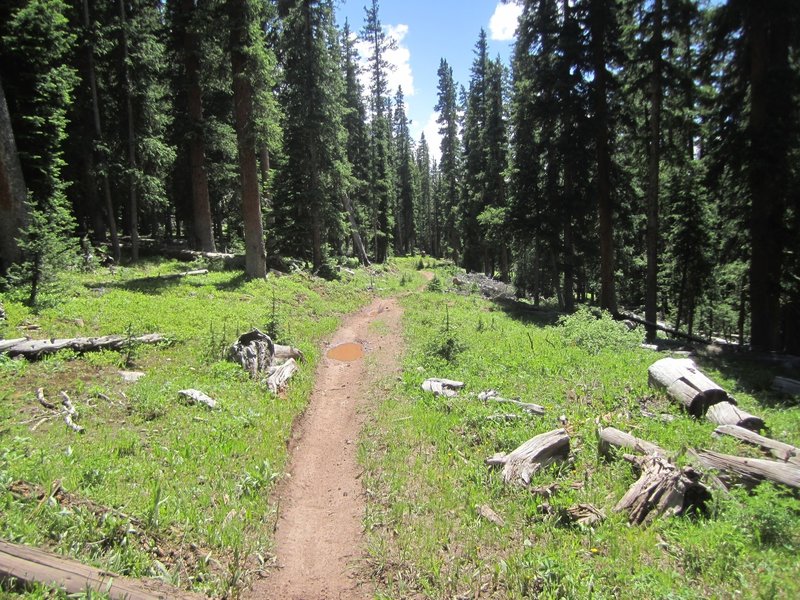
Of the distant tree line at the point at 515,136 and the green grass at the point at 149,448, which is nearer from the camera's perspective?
the green grass at the point at 149,448

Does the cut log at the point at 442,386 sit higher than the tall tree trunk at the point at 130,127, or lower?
lower

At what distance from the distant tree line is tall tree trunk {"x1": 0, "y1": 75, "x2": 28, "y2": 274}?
4 centimetres

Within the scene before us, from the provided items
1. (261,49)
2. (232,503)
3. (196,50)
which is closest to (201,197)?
(196,50)

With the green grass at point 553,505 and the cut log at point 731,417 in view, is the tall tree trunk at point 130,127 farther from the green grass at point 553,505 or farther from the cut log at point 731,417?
the cut log at point 731,417

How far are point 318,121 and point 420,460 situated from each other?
21393 millimetres

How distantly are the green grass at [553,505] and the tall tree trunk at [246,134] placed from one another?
12.0 meters

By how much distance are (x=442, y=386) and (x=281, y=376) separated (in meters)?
3.69

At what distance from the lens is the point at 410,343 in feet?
47.3

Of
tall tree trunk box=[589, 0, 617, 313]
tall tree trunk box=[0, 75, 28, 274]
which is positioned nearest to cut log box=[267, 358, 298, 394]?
tall tree trunk box=[0, 75, 28, 274]

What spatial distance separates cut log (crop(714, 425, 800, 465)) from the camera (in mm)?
5734

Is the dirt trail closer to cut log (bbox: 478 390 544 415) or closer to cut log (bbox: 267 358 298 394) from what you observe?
cut log (bbox: 267 358 298 394)

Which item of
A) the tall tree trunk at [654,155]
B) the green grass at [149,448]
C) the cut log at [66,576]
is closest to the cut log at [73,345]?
the green grass at [149,448]

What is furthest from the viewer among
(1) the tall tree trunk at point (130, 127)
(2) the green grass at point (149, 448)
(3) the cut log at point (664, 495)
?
(1) the tall tree trunk at point (130, 127)

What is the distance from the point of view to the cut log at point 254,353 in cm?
1003
